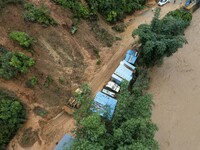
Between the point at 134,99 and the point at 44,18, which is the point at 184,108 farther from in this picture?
the point at 44,18

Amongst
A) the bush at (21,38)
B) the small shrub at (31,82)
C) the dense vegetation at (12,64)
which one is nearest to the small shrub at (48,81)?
the small shrub at (31,82)

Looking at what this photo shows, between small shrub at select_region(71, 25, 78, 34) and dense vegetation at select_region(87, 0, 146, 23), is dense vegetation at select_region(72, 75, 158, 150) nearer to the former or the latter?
small shrub at select_region(71, 25, 78, 34)

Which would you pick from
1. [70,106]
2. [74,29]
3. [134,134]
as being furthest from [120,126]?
[74,29]

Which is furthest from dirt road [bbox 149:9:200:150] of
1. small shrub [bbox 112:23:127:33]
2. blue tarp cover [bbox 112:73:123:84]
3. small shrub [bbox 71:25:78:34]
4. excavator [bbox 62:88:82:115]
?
small shrub [bbox 71:25:78:34]

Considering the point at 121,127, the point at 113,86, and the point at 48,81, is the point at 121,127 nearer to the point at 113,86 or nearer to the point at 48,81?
the point at 113,86

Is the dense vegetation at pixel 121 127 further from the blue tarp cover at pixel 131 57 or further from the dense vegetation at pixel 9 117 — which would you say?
the blue tarp cover at pixel 131 57
